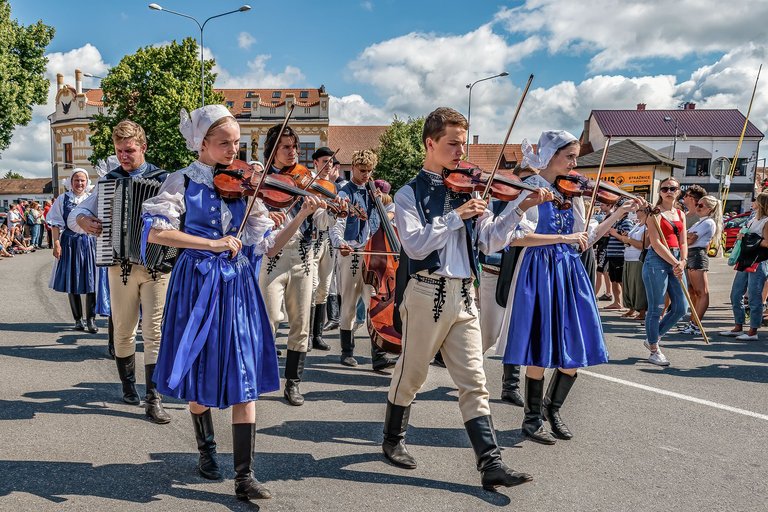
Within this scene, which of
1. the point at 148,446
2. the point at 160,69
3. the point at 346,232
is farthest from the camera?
the point at 160,69

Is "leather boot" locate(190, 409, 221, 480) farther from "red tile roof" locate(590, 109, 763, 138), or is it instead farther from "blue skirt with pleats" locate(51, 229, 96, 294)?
"red tile roof" locate(590, 109, 763, 138)

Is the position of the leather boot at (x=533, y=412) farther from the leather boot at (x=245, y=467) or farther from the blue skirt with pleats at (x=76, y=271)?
the blue skirt with pleats at (x=76, y=271)

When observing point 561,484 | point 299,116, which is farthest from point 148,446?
point 299,116

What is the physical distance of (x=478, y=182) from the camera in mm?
3590

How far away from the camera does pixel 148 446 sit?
4078 millimetres

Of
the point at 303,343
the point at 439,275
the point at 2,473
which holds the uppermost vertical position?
the point at 439,275

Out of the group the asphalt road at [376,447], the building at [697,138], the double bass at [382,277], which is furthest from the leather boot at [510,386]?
the building at [697,138]

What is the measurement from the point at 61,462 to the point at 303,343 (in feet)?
6.42

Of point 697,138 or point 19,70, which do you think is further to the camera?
point 697,138

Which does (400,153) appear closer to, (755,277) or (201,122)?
(755,277)

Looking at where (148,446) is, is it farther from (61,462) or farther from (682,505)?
(682,505)

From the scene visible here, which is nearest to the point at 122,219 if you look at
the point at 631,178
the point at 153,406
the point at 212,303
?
the point at 153,406

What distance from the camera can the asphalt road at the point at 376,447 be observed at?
337cm

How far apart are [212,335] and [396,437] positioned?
1333 millimetres
